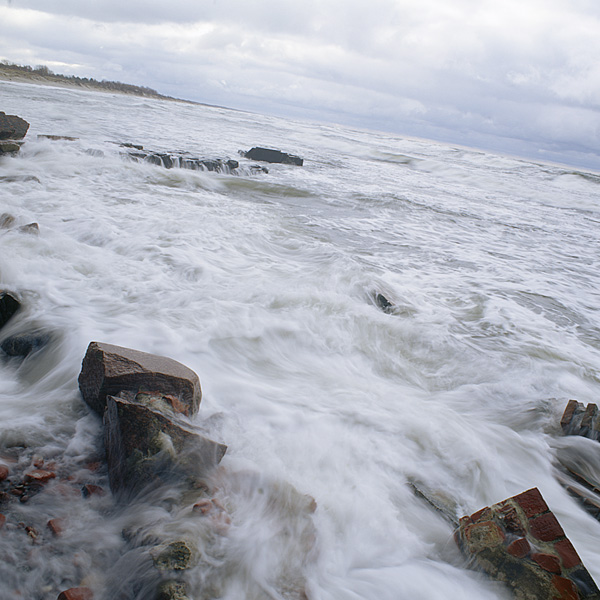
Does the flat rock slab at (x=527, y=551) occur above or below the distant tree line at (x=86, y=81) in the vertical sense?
below

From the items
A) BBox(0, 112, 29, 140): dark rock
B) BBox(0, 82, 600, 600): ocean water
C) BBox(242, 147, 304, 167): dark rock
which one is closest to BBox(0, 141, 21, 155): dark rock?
BBox(0, 112, 29, 140): dark rock

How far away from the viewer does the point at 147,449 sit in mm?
1927

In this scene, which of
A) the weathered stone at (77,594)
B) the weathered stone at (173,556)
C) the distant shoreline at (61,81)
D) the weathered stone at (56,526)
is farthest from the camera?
the distant shoreline at (61,81)

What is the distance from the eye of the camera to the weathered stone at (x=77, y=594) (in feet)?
4.63

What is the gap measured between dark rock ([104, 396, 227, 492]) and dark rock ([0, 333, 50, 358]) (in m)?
1.32

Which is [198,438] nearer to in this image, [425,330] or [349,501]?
[349,501]

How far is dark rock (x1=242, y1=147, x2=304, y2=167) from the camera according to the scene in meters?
15.9

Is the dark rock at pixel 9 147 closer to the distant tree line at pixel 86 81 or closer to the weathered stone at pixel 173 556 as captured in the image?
the weathered stone at pixel 173 556

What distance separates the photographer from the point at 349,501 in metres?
2.17

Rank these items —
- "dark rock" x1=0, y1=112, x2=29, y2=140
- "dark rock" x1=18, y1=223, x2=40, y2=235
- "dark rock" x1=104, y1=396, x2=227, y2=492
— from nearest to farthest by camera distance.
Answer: "dark rock" x1=104, y1=396, x2=227, y2=492
"dark rock" x1=18, y1=223, x2=40, y2=235
"dark rock" x1=0, y1=112, x2=29, y2=140

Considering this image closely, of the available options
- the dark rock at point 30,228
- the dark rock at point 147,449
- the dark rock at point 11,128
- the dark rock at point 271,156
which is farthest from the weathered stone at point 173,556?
the dark rock at point 271,156

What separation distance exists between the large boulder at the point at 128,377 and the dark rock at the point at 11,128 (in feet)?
31.3

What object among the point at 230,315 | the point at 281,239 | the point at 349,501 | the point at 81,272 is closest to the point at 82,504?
the point at 349,501

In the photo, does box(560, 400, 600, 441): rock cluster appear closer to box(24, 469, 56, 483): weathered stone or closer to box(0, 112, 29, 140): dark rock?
box(24, 469, 56, 483): weathered stone
